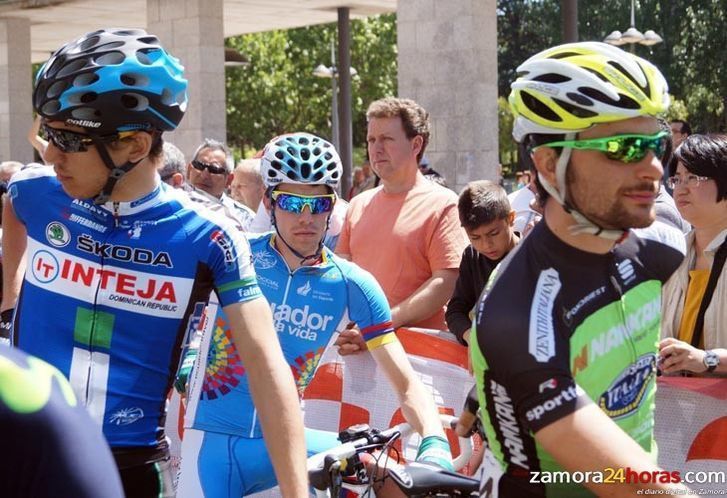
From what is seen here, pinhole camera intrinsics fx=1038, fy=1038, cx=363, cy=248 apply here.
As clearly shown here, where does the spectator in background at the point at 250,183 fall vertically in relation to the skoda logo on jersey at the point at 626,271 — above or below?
below

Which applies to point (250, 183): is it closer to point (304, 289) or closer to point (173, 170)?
point (173, 170)

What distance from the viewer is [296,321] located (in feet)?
14.5

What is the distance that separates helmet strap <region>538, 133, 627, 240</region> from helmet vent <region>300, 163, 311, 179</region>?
2.08 meters

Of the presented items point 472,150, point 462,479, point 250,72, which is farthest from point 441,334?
point 250,72

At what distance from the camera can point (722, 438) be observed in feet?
14.8

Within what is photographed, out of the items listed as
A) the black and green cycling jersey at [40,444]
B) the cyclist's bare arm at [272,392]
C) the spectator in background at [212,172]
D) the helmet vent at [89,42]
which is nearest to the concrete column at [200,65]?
the spectator in background at [212,172]

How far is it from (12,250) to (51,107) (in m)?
0.68

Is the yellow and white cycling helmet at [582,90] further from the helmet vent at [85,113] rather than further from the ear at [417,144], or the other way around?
the ear at [417,144]

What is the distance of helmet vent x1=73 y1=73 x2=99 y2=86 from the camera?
298 centimetres

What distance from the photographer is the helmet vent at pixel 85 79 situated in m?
2.98

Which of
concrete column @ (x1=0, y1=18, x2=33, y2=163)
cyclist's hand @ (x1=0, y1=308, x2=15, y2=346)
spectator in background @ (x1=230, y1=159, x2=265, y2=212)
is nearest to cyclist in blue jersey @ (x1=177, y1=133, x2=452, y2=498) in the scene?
cyclist's hand @ (x1=0, y1=308, x2=15, y2=346)

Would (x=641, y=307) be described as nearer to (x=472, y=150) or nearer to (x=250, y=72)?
(x=472, y=150)

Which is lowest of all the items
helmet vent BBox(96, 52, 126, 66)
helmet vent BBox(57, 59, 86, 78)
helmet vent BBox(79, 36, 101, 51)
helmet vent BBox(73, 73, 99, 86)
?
helmet vent BBox(73, 73, 99, 86)

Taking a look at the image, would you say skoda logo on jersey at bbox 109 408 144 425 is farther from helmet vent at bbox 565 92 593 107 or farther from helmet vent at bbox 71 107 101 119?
helmet vent at bbox 565 92 593 107
